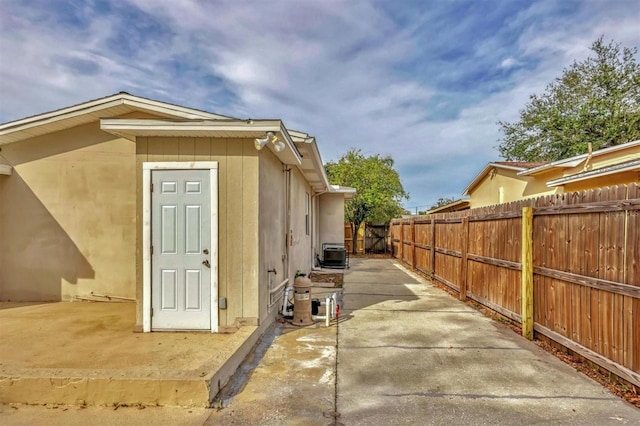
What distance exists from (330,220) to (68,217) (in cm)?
1001

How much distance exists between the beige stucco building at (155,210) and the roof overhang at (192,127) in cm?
1

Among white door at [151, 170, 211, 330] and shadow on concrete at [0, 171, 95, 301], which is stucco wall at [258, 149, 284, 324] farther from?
shadow on concrete at [0, 171, 95, 301]

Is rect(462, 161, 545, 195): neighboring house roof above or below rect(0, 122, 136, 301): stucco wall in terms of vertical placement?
above

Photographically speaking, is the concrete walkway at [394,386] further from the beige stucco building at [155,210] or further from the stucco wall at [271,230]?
the beige stucco building at [155,210]

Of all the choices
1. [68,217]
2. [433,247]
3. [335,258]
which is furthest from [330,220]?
[68,217]

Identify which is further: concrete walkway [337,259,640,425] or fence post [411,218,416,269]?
fence post [411,218,416,269]

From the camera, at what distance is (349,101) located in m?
13.6

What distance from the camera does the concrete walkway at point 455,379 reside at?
9.53 ft

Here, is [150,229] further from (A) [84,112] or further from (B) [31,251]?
(B) [31,251]

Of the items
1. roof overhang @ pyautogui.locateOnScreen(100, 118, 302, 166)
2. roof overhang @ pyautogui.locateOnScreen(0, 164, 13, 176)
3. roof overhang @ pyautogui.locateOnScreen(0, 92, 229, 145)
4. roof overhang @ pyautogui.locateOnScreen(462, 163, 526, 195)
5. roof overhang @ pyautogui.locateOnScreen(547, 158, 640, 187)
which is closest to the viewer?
roof overhang @ pyautogui.locateOnScreen(100, 118, 302, 166)

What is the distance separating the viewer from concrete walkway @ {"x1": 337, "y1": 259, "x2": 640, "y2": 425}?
2904 mm

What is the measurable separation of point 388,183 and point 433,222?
11.6 m

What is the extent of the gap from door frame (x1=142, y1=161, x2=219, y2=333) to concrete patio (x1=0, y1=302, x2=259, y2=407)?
305mm

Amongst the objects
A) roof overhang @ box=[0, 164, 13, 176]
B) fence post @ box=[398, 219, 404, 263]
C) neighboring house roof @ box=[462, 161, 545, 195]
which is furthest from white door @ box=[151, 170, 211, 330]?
fence post @ box=[398, 219, 404, 263]
